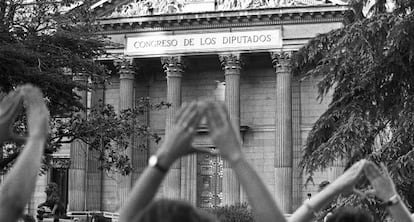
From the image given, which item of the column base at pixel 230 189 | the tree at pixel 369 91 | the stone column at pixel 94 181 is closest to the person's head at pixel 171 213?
the tree at pixel 369 91

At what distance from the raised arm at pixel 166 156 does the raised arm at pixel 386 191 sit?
1.14 meters

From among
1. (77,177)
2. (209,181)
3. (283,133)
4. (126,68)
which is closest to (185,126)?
(283,133)

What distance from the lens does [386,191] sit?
4.03 metres

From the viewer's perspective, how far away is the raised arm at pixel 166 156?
3158 mm

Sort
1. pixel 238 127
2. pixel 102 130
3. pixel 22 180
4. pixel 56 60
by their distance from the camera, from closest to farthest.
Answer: pixel 22 180 < pixel 56 60 < pixel 102 130 < pixel 238 127

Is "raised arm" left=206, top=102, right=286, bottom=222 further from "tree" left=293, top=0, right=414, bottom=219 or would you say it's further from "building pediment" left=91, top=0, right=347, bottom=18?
"building pediment" left=91, top=0, right=347, bottom=18

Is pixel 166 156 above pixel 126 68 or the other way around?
the other way around

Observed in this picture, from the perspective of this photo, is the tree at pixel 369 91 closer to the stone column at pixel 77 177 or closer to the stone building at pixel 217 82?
the stone building at pixel 217 82

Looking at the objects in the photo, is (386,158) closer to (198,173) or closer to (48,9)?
(48,9)

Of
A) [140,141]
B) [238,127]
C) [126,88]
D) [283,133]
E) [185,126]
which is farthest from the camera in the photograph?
[140,141]

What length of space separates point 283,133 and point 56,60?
19423mm

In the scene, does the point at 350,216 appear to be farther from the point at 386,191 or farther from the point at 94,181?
the point at 94,181

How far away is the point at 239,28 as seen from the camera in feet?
137

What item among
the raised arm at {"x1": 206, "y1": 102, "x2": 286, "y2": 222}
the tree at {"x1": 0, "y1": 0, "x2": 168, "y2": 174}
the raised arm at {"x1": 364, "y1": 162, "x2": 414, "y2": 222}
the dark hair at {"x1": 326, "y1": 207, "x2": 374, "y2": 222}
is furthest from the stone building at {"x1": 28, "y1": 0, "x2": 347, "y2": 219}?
the raised arm at {"x1": 206, "y1": 102, "x2": 286, "y2": 222}
